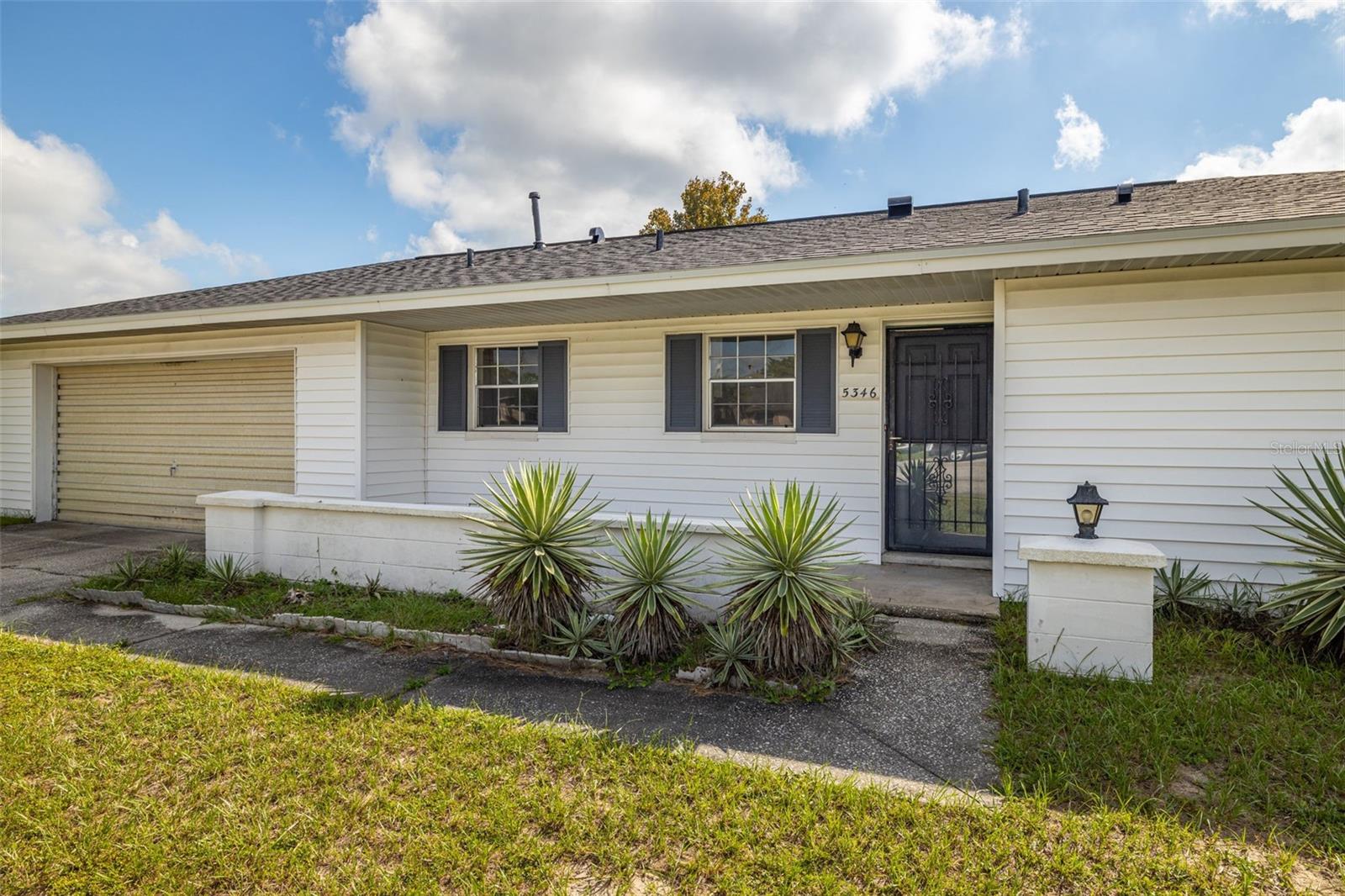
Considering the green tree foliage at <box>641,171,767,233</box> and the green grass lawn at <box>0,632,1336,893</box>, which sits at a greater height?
the green tree foliage at <box>641,171,767,233</box>

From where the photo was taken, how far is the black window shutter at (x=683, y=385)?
23.0 ft

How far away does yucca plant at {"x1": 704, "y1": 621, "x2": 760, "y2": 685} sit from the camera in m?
3.68

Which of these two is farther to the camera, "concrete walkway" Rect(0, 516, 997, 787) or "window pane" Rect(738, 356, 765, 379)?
"window pane" Rect(738, 356, 765, 379)

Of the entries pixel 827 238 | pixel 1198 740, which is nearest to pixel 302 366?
pixel 827 238

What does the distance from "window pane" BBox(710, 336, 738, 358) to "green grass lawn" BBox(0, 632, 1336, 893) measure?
471 cm

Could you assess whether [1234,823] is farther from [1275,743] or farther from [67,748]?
[67,748]

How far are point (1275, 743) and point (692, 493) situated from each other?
4946 millimetres

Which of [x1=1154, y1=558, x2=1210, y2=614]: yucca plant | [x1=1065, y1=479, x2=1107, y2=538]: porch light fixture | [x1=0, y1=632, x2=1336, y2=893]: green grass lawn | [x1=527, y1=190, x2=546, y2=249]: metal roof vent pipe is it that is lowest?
[x1=0, y1=632, x2=1336, y2=893]: green grass lawn

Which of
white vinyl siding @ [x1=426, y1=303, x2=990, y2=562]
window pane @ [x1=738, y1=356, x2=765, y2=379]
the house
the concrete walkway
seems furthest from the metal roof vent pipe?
the concrete walkway

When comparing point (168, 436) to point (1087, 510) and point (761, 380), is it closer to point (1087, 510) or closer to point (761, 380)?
point (761, 380)

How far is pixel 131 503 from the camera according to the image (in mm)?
9273

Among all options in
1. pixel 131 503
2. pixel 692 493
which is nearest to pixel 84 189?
pixel 131 503

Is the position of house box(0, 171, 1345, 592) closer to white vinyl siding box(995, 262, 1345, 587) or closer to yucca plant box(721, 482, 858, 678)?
white vinyl siding box(995, 262, 1345, 587)

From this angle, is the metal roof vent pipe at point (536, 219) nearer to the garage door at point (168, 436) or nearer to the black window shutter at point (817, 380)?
the garage door at point (168, 436)
